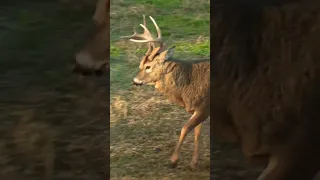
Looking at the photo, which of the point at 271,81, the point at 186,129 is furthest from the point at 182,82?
the point at 271,81

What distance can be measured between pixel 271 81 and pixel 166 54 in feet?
2.15

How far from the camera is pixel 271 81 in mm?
2814

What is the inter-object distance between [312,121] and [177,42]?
36.1 inches

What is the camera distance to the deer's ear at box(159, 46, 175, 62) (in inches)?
120

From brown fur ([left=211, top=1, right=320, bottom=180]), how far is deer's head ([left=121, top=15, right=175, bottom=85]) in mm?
363

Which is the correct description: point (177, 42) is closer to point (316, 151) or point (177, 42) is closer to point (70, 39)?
point (70, 39)

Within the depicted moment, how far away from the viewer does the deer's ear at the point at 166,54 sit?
3.04m

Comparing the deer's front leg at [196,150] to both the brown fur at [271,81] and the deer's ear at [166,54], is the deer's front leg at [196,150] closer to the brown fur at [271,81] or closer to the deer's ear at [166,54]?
the brown fur at [271,81]

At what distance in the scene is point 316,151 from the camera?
2848 millimetres

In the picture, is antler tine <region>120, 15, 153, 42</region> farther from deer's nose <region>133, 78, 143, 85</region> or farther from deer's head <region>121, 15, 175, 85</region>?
deer's nose <region>133, 78, 143, 85</region>

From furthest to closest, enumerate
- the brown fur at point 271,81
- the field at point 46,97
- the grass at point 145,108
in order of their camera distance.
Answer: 1. the grass at point 145,108
2. the brown fur at point 271,81
3. the field at point 46,97

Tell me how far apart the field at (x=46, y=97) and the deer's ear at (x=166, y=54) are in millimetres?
474

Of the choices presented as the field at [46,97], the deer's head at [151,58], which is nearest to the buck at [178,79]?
the deer's head at [151,58]

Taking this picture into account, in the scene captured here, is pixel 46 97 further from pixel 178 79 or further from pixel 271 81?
pixel 271 81
